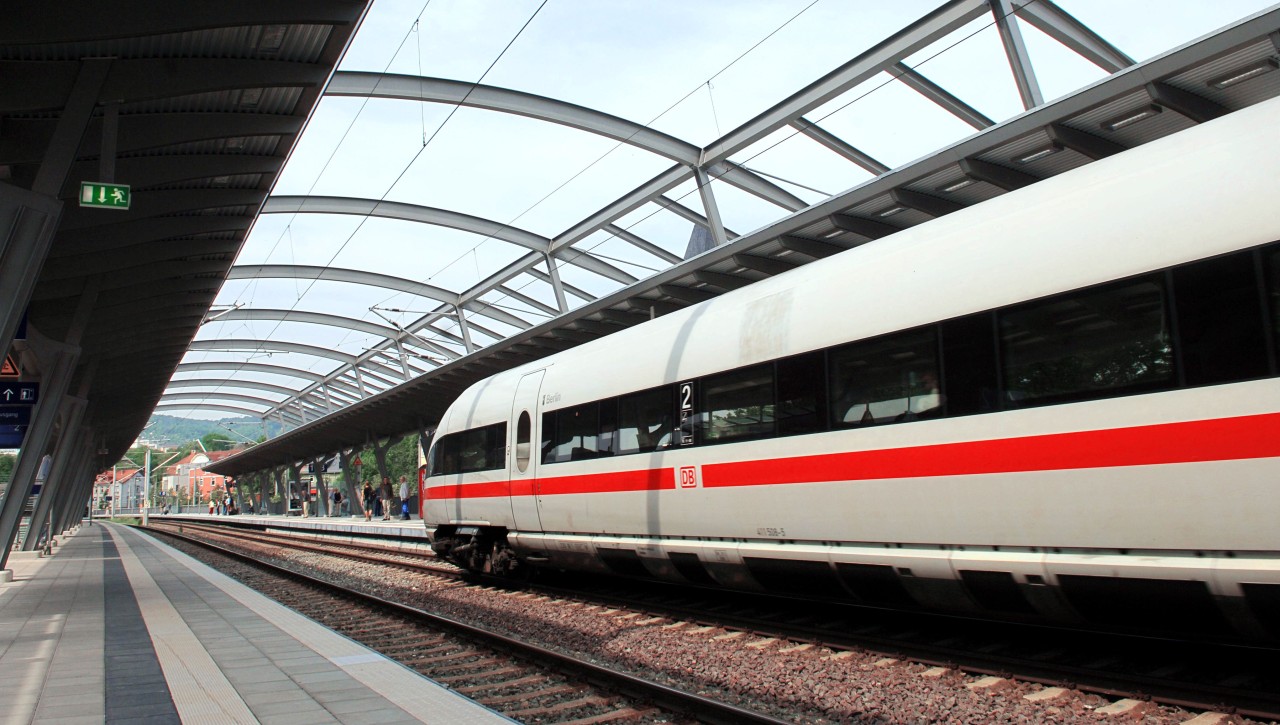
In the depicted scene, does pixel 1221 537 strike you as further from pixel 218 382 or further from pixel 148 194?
pixel 218 382

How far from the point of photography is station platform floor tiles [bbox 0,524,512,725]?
5.48m

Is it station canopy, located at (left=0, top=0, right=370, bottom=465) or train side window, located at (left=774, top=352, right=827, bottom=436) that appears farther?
station canopy, located at (left=0, top=0, right=370, bottom=465)

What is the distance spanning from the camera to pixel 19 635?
30.5 feet

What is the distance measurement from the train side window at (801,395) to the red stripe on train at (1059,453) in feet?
0.96

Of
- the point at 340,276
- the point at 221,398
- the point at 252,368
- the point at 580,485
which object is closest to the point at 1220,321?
the point at 580,485

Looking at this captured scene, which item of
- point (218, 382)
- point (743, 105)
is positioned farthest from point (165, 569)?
point (218, 382)

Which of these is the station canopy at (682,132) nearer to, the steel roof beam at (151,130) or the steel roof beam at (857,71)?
the steel roof beam at (857,71)

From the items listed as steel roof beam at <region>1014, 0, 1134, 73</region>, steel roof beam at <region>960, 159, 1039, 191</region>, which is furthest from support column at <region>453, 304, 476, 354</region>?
steel roof beam at <region>960, 159, 1039, 191</region>

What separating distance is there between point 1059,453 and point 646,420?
5.04m

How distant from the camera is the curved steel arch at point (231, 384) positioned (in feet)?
154

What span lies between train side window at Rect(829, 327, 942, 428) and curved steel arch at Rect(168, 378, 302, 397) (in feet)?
150

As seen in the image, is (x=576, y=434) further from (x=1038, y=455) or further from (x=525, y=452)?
(x=1038, y=455)

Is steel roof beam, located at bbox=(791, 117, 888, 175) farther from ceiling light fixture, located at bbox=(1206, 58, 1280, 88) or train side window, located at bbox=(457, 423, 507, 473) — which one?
train side window, located at bbox=(457, 423, 507, 473)

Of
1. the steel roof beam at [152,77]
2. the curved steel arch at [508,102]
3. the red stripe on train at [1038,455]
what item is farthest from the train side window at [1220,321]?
the curved steel arch at [508,102]
